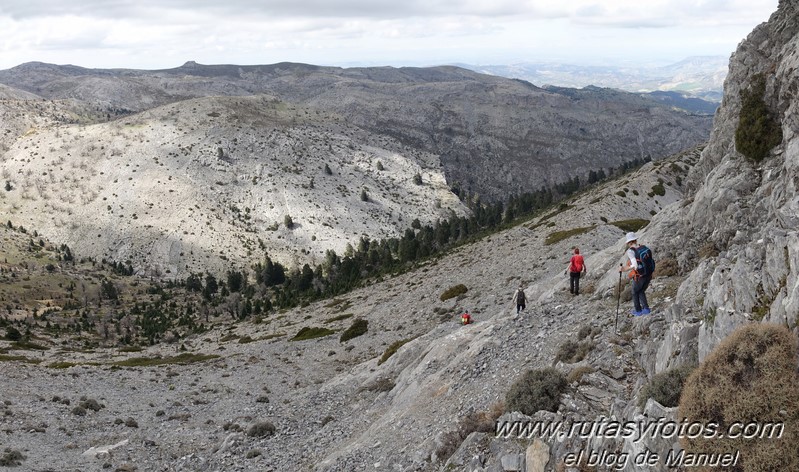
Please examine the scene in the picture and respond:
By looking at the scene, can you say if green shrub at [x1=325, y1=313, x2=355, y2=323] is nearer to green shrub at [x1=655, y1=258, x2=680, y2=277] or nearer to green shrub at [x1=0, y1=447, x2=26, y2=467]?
green shrub at [x1=0, y1=447, x2=26, y2=467]

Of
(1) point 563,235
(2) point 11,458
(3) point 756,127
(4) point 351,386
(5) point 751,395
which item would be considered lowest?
(4) point 351,386

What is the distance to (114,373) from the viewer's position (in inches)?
1838

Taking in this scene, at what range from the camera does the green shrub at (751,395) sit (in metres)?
7.64

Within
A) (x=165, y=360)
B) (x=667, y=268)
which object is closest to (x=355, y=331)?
(x=165, y=360)

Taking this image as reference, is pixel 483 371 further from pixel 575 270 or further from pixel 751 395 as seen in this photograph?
pixel 751 395

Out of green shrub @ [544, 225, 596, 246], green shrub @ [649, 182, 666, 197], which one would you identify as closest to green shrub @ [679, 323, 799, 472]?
green shrub @ [544, 225, 596, 246]

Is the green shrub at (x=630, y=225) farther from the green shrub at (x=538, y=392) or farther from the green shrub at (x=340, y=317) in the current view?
the green shrub at (x=538, y=392)

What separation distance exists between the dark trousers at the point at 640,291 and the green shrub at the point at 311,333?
1731 inches

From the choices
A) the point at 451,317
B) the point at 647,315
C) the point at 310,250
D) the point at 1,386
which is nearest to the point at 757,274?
the point at 647,315

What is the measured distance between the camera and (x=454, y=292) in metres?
52.2

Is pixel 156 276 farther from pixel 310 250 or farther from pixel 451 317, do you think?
pixel 451 317

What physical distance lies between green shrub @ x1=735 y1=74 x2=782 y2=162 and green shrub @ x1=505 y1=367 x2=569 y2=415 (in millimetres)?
15573

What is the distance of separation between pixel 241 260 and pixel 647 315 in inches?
6468

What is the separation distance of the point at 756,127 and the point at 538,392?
1760 cm
